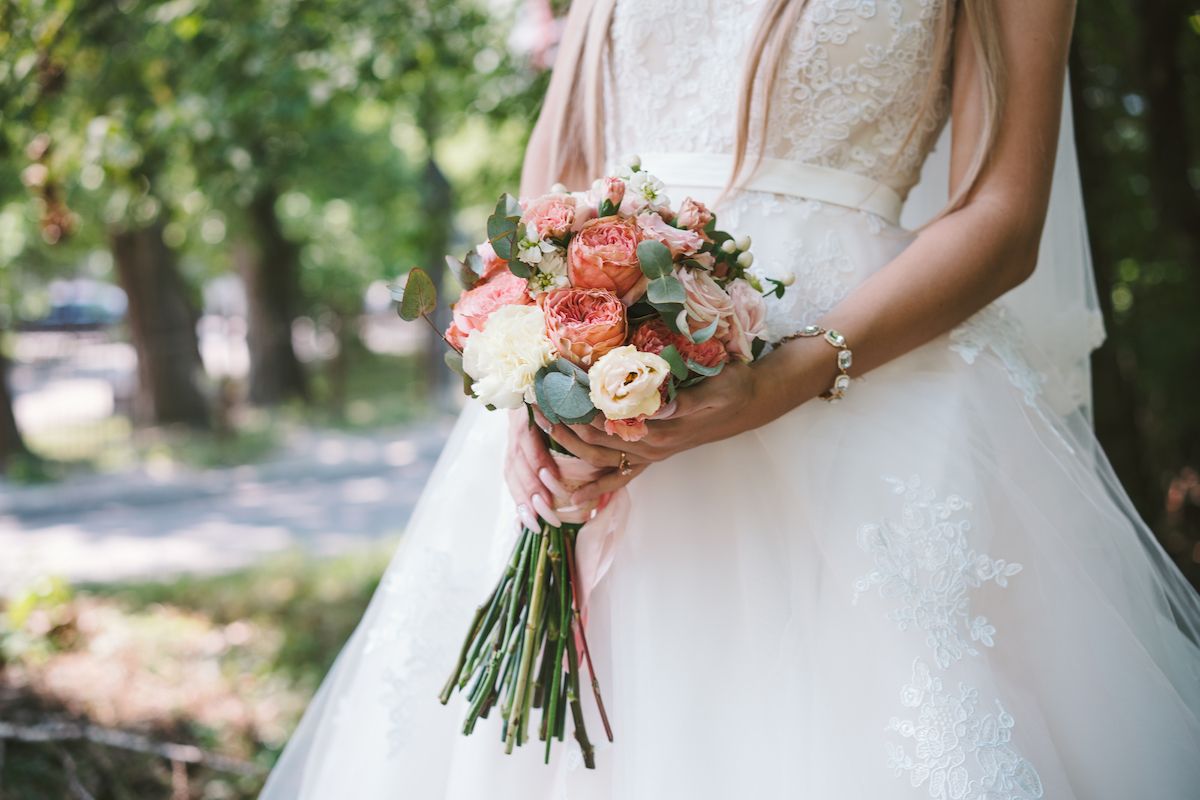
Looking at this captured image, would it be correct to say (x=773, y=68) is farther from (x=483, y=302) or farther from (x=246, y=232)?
(x=246, y=232)

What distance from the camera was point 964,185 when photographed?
1.46 metres

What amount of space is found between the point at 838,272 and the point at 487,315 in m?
0.62

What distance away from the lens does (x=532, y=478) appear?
4.61 ft

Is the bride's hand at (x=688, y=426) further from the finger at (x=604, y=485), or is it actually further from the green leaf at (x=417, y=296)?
the green leaf at (x=417, y=296)

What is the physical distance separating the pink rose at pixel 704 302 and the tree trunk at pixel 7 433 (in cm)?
1007

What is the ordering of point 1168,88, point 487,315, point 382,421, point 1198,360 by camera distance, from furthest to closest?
1. point 382,421
2. point 1198,360
3. point 1168,88
4. point 487,315

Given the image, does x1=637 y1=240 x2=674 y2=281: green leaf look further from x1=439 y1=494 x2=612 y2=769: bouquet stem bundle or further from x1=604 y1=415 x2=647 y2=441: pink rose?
x1=439 y1=494 x2=612 y2=769: bouquet stem bundle

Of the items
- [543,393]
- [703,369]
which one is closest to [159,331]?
[543,393]

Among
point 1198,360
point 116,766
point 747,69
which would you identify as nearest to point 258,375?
point 116,766

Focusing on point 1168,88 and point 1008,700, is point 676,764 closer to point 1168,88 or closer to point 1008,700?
point 1008,700

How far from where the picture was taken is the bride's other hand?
4.54 feet

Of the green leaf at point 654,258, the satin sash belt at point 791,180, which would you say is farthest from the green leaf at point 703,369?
the satin sash belt at point 791,180

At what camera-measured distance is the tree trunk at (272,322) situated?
12.6 meters

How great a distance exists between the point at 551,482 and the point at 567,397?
0.82 feet
